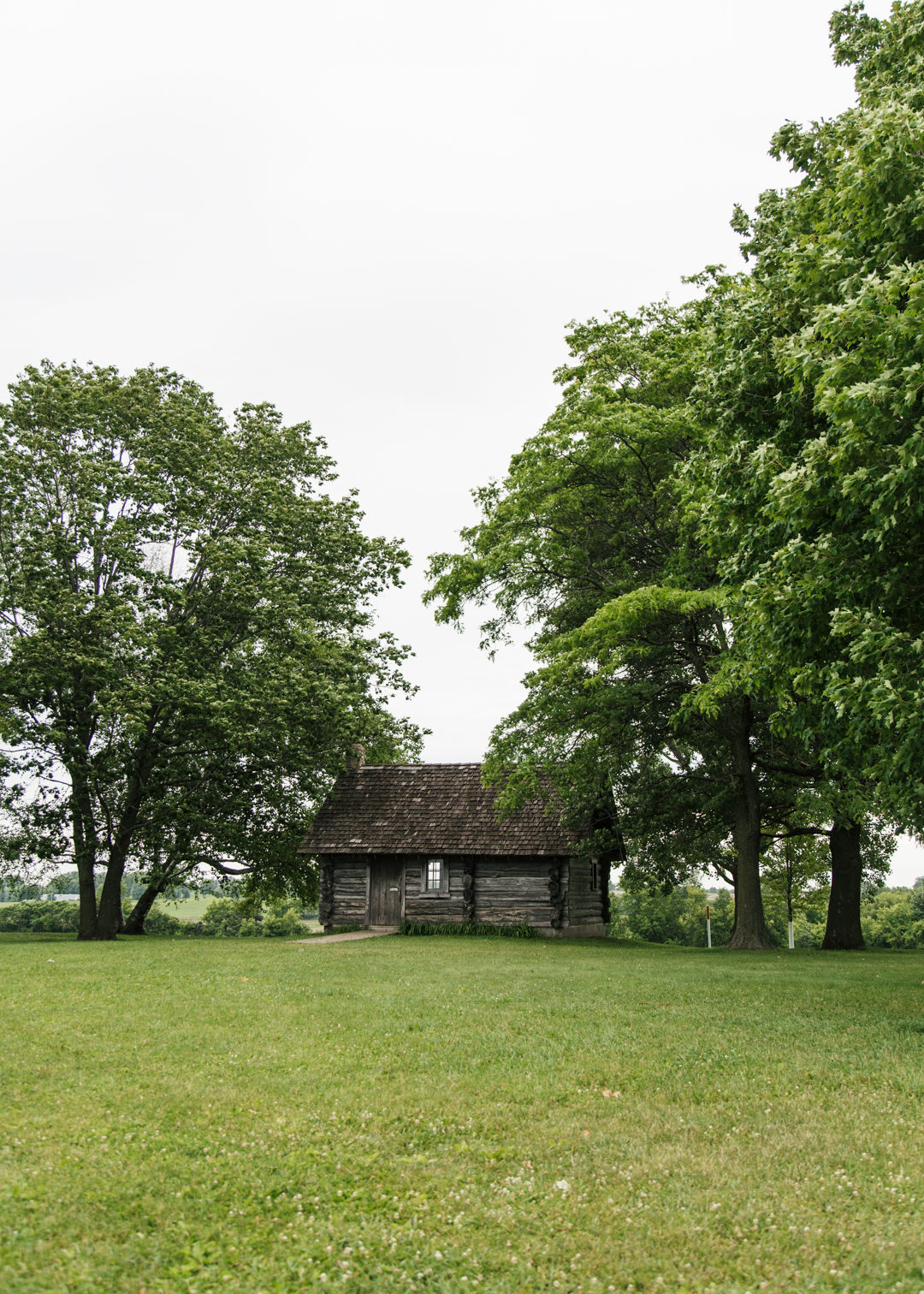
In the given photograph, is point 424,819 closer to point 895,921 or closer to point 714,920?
point 714,920

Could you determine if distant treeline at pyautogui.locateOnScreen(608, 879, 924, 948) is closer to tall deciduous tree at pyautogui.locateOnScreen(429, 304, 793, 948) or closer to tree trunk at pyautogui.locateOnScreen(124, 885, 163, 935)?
tree trunk at pyautogui.locateOnScreen(124, 885, 163, 935)

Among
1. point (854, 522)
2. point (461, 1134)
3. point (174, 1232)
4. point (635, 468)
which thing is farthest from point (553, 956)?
point (174, 1232)

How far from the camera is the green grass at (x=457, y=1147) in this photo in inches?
184

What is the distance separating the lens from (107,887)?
28328mm

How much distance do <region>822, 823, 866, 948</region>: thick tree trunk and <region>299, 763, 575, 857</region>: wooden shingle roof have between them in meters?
8.33

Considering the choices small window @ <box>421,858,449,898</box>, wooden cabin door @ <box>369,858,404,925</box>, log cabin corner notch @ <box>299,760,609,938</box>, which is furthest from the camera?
wooden cabin door @ <box>369,858,404,925</box>

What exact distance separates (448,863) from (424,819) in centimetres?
170

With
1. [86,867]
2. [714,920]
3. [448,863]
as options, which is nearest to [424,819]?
[448,863]

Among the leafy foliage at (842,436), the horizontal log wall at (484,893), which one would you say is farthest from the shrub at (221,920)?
the leafy foliage at (842,436)

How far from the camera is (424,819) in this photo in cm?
3147

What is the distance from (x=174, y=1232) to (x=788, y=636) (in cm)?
899

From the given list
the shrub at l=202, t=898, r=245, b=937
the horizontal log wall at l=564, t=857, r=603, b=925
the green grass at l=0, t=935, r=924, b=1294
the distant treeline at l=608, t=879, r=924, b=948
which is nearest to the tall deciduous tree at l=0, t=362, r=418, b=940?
the horizontal log wall at l=564, t=857, r=603, b=925

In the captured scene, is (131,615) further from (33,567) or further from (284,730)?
(284,730)

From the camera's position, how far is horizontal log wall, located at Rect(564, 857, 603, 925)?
30484mm
